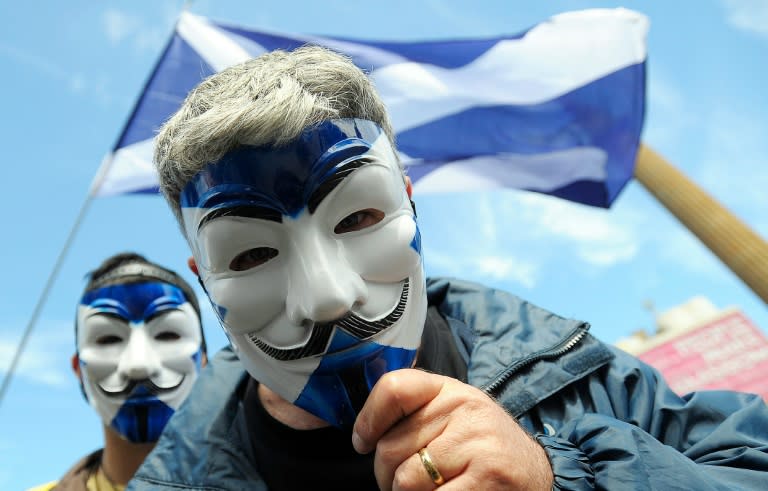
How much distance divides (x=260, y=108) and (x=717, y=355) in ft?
78.4

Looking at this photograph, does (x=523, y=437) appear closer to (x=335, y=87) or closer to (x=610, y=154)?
(x=335, y=87)

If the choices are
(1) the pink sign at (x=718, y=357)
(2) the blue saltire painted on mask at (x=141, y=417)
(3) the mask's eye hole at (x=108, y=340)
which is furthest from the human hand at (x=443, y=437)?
(1) the pink sign at (x=718, y=357)

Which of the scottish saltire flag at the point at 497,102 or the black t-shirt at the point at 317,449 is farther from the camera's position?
the scottish saltire flag at the point at 497,102

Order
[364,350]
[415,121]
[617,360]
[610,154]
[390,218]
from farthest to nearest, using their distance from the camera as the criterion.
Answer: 1. [415,121]
2. [610,154]
3. [617,360]
4. [390,218]
5. [364,350]

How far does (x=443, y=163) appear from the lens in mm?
6309

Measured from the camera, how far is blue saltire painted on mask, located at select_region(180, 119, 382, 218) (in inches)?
73.4

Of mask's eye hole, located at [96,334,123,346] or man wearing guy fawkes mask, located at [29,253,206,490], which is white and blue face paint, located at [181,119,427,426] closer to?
man wearing guy fawkes mask, located at [29,253,206,490]

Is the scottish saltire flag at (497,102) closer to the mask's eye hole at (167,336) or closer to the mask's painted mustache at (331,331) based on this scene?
the mask's eye hole at (167,336)

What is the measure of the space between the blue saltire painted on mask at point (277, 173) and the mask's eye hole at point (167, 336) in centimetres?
294

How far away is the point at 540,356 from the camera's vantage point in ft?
7.13

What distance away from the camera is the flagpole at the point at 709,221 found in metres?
15.0

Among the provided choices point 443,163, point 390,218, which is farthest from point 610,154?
point 390,218

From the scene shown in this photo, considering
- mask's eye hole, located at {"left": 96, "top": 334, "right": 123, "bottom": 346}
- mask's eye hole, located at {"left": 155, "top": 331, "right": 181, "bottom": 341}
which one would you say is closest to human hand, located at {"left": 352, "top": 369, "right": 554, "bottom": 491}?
mask's eye hole, located at {"left": 155, "top": 331, "right": 181, "bottom": 341}

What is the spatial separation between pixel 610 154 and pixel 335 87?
4.51 metres
